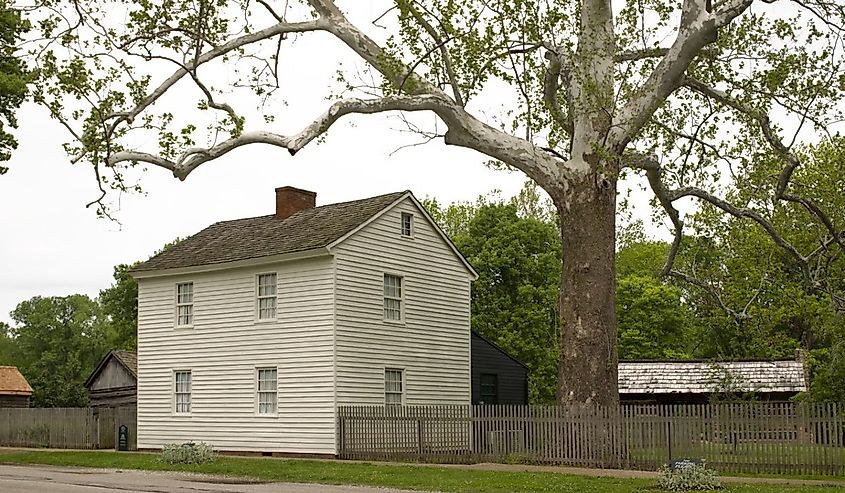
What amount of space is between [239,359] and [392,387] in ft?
15.0

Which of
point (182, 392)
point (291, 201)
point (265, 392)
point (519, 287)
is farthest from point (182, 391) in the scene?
point (519, 287)

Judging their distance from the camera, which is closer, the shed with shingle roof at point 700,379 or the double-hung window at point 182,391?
the double-hung window at point 182,391

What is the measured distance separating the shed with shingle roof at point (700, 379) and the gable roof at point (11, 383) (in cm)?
2747

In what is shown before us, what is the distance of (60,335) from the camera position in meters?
92.6

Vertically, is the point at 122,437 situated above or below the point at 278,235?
below

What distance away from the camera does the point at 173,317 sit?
116 ft

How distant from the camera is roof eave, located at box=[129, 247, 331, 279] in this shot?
31.5 m

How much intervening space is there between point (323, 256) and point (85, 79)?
32.1ft

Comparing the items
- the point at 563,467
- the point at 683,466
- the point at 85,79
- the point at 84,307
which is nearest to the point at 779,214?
the point at 563,467

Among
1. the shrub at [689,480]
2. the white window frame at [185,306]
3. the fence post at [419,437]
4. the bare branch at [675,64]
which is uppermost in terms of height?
the bare branch at [675,64]

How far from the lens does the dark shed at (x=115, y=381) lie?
44.3 metres

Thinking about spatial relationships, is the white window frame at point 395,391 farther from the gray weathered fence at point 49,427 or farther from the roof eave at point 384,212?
the gray weathered fence at point 49,427

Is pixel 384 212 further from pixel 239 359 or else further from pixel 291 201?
pixel 239 359

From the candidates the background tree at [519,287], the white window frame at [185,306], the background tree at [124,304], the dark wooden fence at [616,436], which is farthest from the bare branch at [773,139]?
the background tree at [124,304]
